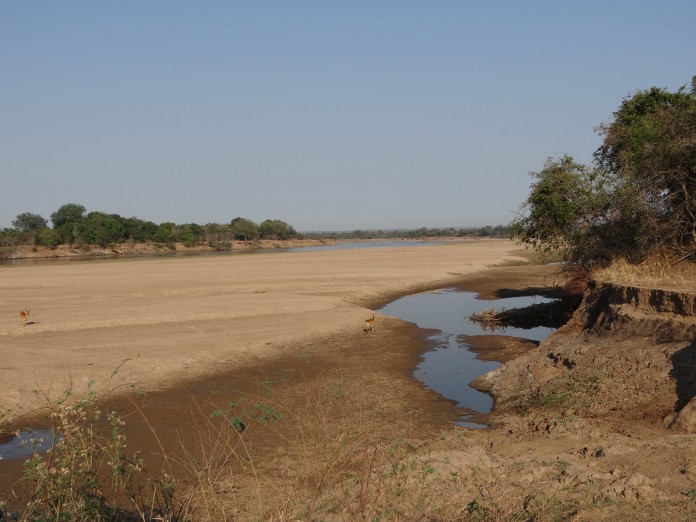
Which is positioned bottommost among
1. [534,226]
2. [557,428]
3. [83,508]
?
[557,428]

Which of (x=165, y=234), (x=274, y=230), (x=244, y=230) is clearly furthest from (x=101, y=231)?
(x=274, y=230)

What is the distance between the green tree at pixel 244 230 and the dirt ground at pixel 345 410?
98.3 metres

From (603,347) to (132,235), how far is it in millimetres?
102907

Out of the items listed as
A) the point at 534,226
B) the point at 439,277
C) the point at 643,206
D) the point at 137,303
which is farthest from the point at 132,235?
the point at 643,206

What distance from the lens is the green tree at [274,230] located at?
136000mm

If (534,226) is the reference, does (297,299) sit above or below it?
below

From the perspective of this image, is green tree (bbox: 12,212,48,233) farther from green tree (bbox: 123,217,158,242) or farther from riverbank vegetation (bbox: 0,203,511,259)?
green tree (bbox: 123,217,158,242)

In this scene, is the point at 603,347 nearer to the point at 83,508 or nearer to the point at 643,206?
the point at 643,206

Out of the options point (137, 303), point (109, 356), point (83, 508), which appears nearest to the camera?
point (83, 508)

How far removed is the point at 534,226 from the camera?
2650 centimetres

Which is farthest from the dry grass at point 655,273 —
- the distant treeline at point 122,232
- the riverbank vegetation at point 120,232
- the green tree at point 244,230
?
the green tree at point 244,230

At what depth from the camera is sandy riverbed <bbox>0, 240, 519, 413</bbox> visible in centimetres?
1484

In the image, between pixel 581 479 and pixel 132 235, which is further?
pixel 132 235

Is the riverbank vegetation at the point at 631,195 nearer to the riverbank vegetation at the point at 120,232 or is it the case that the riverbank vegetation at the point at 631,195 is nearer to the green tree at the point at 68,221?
the riverbank vegetation at the point at 120,232
